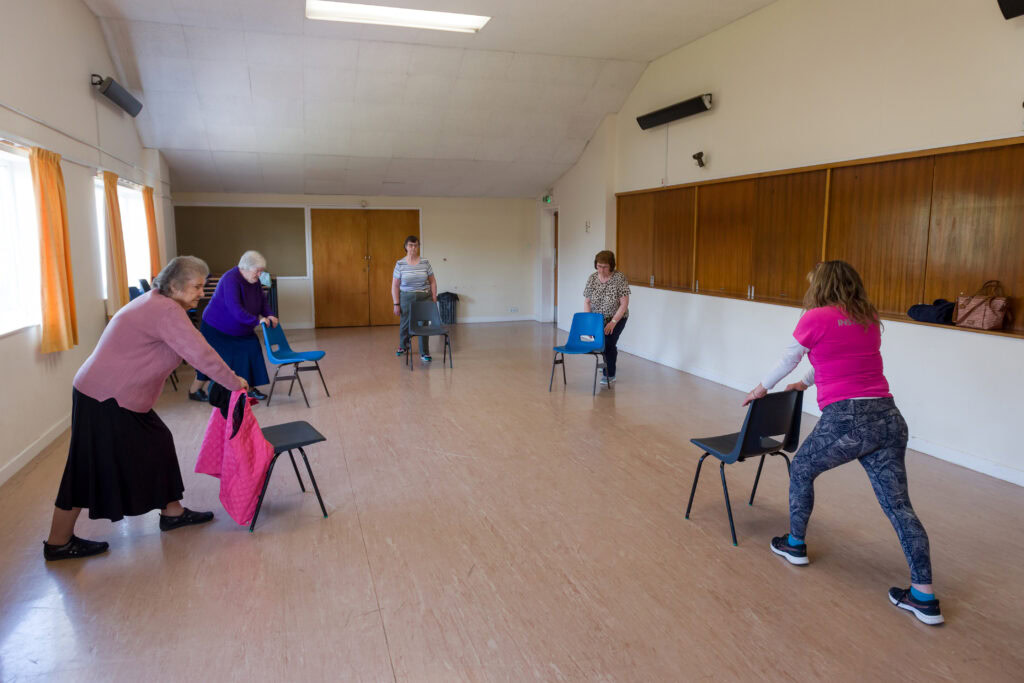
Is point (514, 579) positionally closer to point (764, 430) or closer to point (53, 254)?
point (764, 430)

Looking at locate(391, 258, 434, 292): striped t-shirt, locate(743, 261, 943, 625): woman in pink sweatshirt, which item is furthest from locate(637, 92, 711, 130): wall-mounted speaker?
locate(743, 261, 943, 625): woman in pink sweatshirt

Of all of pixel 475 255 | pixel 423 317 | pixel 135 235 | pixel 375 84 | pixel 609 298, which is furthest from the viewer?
pixel 475 255

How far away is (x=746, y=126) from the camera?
6.34 metres

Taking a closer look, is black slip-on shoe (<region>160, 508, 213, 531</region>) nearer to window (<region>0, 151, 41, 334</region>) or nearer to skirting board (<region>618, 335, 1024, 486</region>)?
window (<region>0, 151, 41, 334</region>)

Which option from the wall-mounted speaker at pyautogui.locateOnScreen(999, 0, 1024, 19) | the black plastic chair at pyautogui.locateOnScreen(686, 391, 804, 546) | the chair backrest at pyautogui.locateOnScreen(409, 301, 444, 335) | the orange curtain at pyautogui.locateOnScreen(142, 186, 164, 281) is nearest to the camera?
the black plastic chair at pyautogui.locateOnScreen(686, 391, 804, 546)

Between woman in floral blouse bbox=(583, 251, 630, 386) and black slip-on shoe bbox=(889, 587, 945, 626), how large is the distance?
3.87m

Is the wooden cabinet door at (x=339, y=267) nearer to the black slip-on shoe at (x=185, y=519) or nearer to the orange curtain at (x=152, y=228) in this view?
the orange curtain at (x=152, y=228)

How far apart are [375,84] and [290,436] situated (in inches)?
222

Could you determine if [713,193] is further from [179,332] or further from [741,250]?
[179,332]

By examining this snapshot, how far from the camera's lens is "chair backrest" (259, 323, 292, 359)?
578 cm

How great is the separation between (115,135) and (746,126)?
652cm

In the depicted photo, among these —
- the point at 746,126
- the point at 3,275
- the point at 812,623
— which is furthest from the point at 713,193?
the point at 3,275

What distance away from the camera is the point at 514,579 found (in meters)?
2.84

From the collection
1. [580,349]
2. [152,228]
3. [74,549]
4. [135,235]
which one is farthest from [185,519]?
[135,235]
